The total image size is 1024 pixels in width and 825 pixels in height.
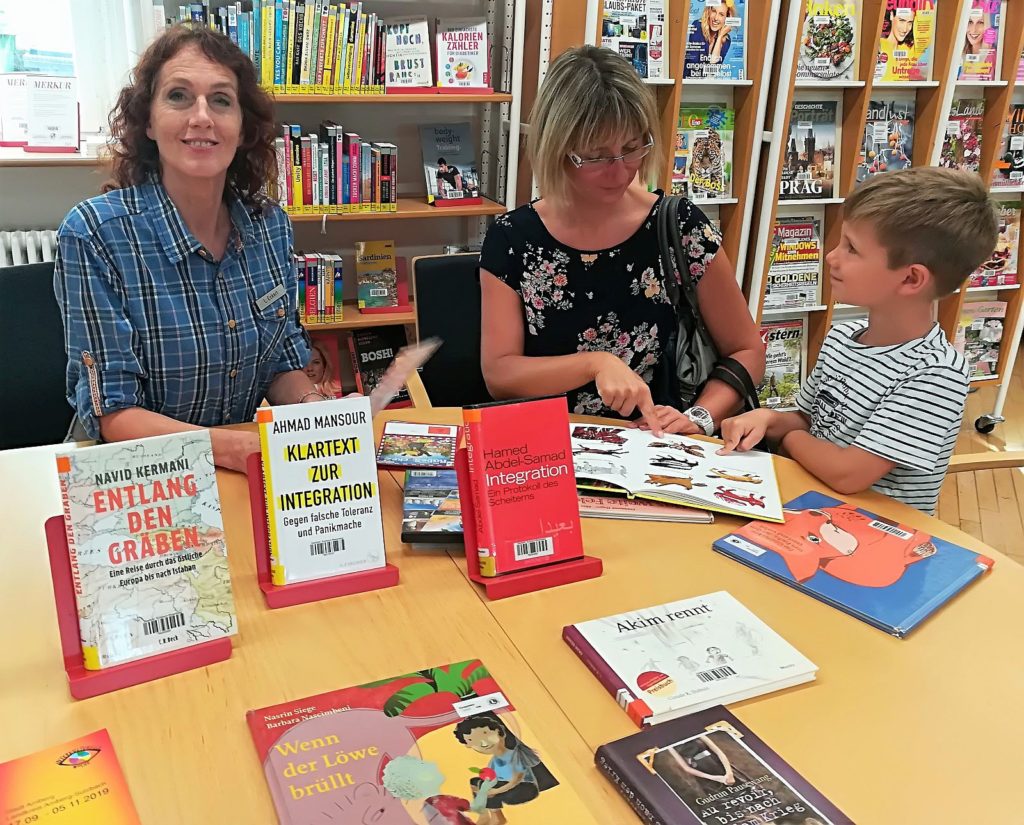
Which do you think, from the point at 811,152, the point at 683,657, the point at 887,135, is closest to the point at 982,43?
the point at 887,135

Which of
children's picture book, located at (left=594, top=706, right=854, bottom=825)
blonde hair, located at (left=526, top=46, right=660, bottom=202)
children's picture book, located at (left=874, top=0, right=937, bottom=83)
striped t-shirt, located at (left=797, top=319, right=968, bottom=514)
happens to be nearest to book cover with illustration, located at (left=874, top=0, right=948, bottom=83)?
children's picture book, located at (left=874, top=0, right=937, bottom=83)

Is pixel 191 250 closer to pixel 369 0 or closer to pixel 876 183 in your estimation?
pixel 876 183

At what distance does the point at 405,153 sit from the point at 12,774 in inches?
118

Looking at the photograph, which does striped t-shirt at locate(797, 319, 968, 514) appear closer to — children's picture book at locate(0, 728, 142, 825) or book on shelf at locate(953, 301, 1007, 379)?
children's picture book at locate(0, 728, 142, 825)

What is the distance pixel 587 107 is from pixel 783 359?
249 centimetres

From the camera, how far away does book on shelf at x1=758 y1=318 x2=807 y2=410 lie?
380 cm

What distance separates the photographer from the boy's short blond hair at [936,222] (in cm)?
143

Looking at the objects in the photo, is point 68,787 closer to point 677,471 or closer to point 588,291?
point 677,471

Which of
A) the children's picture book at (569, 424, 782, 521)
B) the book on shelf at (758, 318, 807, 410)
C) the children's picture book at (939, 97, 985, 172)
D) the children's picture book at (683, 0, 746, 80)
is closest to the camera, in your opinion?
the children's picture book at (569, 424, 782, 521)

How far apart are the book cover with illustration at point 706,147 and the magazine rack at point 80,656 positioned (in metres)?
2.89

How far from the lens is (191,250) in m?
1.61

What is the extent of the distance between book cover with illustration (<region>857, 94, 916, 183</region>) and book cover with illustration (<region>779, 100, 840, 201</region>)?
0.46 feet

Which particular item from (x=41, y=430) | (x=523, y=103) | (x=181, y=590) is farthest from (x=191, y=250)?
(x=523, y=103)

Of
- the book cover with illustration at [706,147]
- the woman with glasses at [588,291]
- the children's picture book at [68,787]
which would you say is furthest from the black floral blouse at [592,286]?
the book cover with illustration at [706,147]
